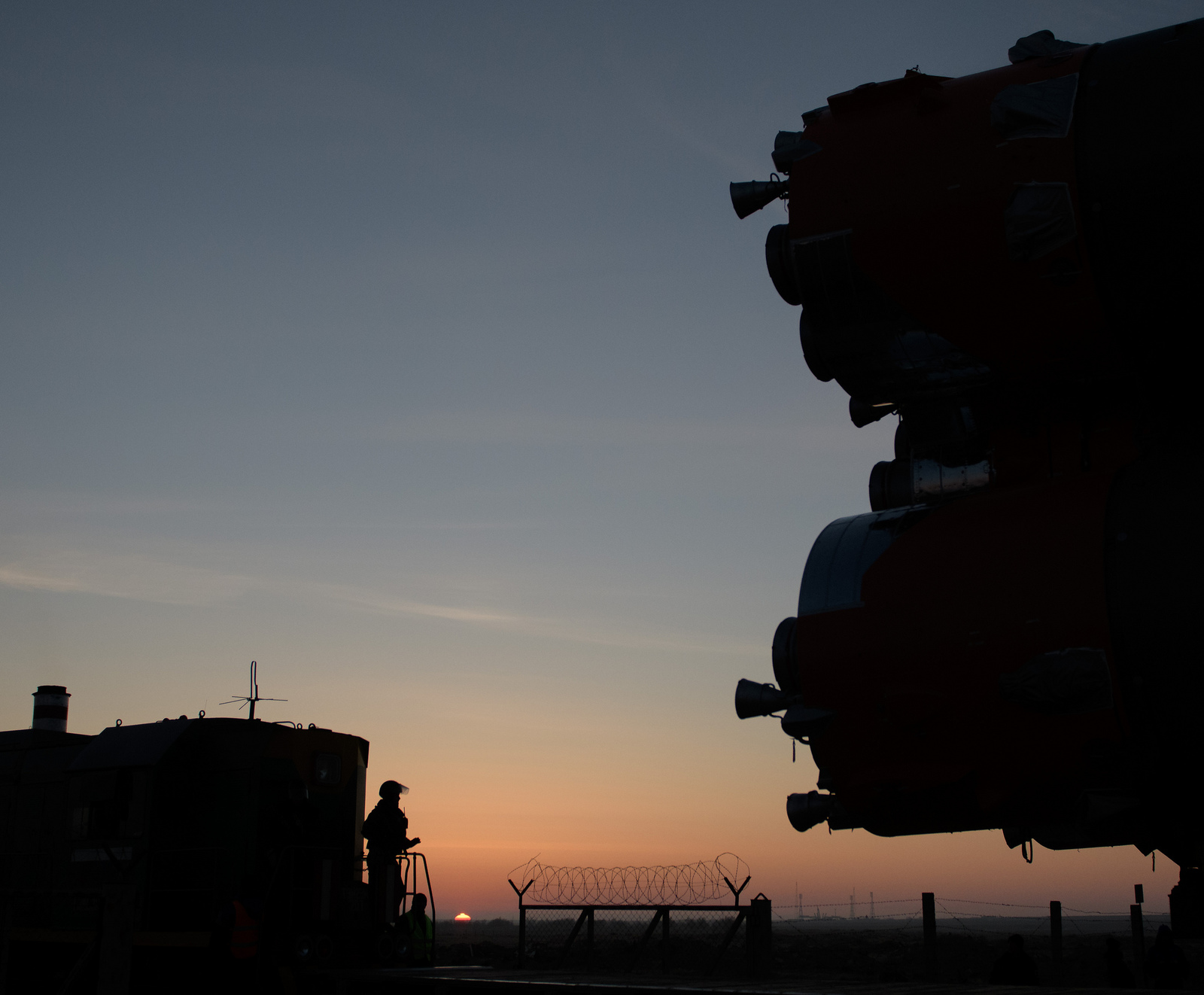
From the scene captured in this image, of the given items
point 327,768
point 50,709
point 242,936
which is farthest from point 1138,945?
point 50,709

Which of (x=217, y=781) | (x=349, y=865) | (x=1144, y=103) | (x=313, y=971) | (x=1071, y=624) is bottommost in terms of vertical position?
(x=313, y=971)

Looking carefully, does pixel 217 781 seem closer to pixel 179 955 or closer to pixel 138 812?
pixel 138 812

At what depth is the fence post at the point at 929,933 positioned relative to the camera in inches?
516

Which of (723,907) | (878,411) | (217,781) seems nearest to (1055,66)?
(878,411)

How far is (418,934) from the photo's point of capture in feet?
52.2

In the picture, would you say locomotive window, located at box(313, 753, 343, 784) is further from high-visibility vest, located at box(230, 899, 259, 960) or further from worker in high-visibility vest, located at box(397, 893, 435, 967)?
high-visibility vest, located at box(230, 899, 259, 960)

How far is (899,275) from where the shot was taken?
849 centimetres

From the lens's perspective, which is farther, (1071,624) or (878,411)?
(878,411)

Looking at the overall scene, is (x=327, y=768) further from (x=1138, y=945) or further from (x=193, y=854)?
(x=1138, y=945)

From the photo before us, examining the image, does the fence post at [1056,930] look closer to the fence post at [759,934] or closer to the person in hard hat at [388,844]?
the fence post at [759,934]

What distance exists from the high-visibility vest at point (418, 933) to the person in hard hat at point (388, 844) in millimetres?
262

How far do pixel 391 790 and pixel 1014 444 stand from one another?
975 centimetres

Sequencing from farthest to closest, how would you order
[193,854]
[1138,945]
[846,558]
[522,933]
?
1. [522,933]
2. [193,854]
3. [1138,945]
4. [846,558]

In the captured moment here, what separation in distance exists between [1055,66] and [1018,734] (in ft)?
16.4
